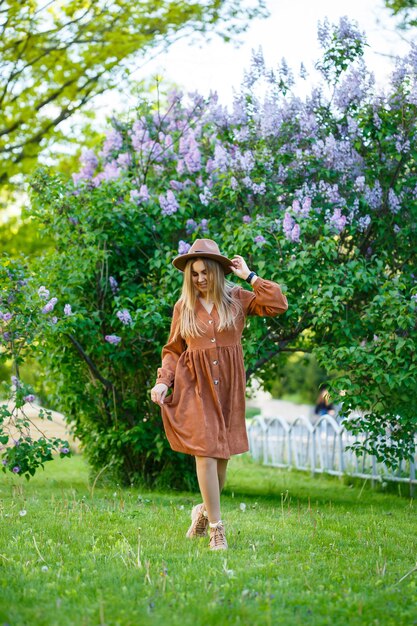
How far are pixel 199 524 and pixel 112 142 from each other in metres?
5.06

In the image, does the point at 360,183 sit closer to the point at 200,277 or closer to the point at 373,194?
the point at 373,194

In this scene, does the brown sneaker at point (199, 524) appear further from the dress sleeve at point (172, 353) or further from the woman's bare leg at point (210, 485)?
the dress sleeve at point (172, 353)

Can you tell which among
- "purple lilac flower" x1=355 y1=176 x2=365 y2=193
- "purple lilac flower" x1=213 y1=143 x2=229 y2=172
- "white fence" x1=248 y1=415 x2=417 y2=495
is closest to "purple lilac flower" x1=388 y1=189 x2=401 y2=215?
"purple lilac flower" x1=355 y1=176 x2=365 y2=193

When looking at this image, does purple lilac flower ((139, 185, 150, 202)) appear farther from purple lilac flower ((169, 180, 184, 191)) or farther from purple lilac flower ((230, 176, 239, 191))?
purple lilac flower ((230, 176, 239, 191))

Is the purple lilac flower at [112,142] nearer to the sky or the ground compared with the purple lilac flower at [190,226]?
nearer to the sky

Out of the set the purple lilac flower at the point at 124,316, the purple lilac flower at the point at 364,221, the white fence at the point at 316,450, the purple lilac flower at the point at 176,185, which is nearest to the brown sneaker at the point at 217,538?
the purple lilac flower at the point at 124,316

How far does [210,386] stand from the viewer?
16.8 feet

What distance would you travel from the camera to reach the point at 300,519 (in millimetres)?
6152

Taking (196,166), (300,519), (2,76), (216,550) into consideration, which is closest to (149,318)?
(196,166)

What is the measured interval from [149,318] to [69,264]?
3.40 feet

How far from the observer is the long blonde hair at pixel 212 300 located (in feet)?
17.1

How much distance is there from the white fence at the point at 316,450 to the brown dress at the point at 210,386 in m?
3.97

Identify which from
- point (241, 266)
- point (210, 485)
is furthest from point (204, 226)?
point (210, 485)

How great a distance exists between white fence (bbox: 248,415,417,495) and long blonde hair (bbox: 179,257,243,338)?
403 centimetres
